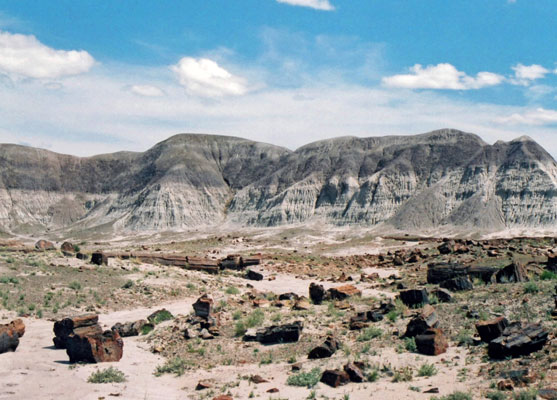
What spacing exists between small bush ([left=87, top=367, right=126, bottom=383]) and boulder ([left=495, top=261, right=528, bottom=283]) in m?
15.0

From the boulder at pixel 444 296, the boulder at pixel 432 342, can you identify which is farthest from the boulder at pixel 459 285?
the boulder at pixel 432 342

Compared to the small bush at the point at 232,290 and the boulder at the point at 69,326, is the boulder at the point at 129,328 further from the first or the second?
the small bush at the point at 232,290

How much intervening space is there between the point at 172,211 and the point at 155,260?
263ft

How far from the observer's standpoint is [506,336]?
1180 cm

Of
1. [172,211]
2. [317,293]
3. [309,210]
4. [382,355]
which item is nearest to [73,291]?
[317,293]

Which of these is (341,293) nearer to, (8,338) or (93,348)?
(93,348)

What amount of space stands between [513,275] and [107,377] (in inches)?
621

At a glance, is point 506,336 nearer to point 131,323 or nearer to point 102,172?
point 131,323

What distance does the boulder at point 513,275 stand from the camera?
20.5m

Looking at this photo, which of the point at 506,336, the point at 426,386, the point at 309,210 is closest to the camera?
the point at 426,386

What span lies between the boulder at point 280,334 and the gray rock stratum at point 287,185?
252 ft

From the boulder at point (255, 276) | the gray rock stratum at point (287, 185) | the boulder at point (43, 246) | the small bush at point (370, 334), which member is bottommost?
the boulder at point (255, 276)

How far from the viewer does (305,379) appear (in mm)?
11633

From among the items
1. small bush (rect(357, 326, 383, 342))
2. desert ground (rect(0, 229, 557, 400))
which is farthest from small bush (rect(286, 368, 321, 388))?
small bush (rect(357, 326, 383, 342))
